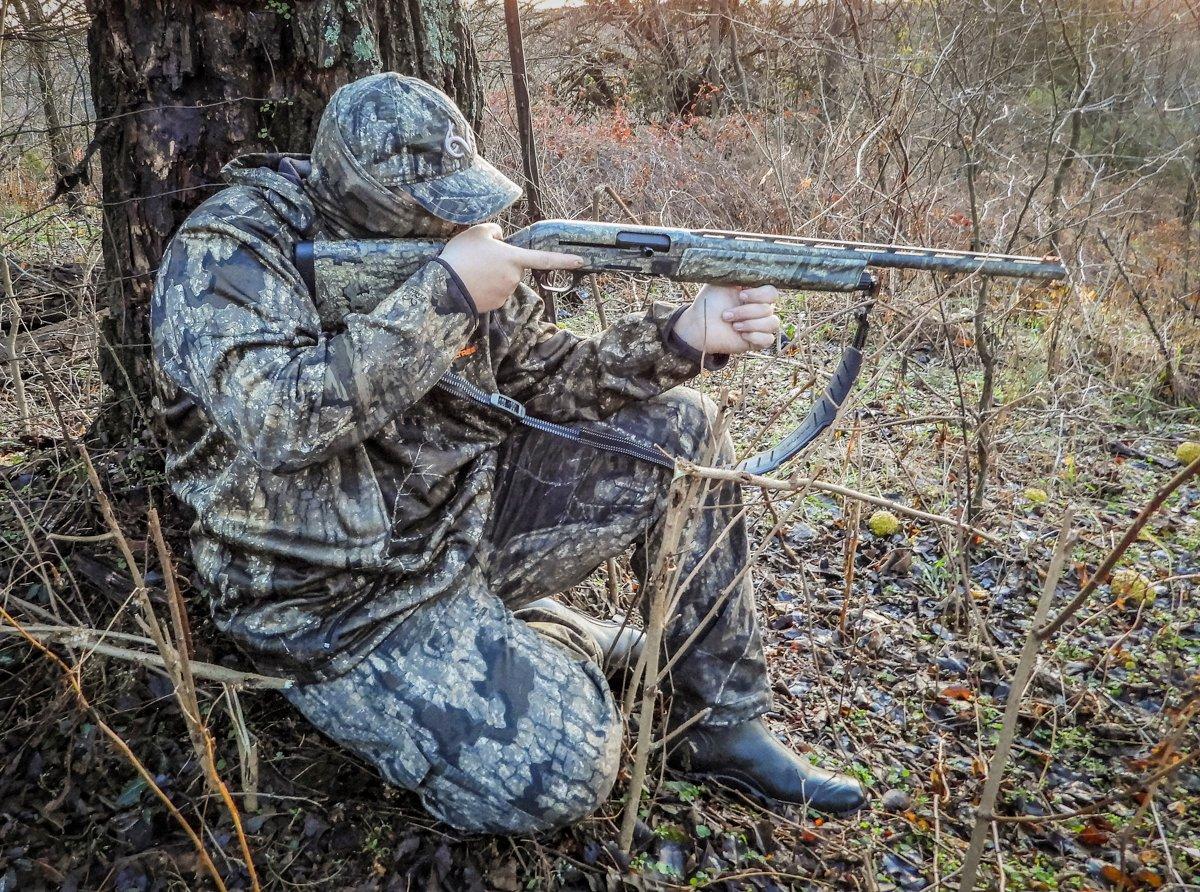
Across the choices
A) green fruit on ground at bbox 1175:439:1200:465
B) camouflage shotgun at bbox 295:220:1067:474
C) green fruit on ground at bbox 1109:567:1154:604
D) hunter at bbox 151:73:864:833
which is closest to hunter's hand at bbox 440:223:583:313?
hunter at bbox 151:73:864:833

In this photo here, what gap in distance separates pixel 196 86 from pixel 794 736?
2.87 m

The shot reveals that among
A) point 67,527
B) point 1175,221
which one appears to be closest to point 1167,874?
point 67,527

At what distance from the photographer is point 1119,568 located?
147 inches

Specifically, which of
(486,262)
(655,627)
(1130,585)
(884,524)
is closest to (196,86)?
(486,262)

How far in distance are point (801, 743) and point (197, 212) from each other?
240 cm

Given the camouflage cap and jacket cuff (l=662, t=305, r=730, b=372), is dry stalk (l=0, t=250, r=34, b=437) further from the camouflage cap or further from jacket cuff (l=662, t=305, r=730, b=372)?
jacket cuff (l=662, t=305, r=730, b=372)

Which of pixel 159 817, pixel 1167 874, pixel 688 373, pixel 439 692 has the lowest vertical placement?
pixel 1167 874

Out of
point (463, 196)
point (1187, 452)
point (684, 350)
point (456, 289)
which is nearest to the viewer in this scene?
point (456, 289)

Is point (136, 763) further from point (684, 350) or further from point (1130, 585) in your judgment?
point (1130, 585)

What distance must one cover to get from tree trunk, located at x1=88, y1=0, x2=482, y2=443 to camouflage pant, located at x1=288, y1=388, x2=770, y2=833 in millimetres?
1361

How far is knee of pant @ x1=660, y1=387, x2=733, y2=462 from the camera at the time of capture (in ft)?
9.30

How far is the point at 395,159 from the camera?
2.31 meters

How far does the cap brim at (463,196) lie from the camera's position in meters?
2.37

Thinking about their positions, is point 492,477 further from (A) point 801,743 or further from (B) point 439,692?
(A) point 801,743
